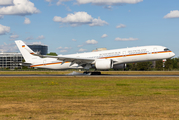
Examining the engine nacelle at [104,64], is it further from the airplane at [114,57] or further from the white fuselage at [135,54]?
the white fuselage at [135,54]

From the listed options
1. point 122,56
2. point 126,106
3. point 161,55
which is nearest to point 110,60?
point 122,56

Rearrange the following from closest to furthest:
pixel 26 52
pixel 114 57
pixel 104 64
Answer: pixel 104 64 → pixel 114 57 → pixel 26 52

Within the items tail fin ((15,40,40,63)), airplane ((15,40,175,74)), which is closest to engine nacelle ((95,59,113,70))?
airplane ((15,40,175,74))

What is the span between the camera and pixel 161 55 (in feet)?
118

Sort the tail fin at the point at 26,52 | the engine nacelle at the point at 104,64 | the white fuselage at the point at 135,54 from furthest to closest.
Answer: the tail fin at the point at 26,52 → the engine nacelle at the point at 104,64 → the white fuselage at the point at 135,54

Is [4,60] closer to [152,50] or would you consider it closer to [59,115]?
[152,50]

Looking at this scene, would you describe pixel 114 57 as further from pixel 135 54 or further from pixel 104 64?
pixel 135 54

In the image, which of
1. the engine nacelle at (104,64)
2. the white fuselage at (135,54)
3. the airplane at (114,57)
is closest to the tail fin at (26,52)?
the airplane at (114,57)

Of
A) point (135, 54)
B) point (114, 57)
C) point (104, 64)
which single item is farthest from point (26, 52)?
point (135, 54)

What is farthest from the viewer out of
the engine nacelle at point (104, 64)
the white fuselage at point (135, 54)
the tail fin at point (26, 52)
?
the tail fin at point (26, 52)

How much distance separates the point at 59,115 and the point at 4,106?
11.9 feet

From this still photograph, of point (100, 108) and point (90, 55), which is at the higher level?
point (90, 55)

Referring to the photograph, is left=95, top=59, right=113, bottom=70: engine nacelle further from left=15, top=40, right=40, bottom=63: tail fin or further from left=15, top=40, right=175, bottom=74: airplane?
left=15, top=40, right=40, bottom=63: tail fin

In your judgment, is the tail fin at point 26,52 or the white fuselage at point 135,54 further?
the tail fin at point 26,52
